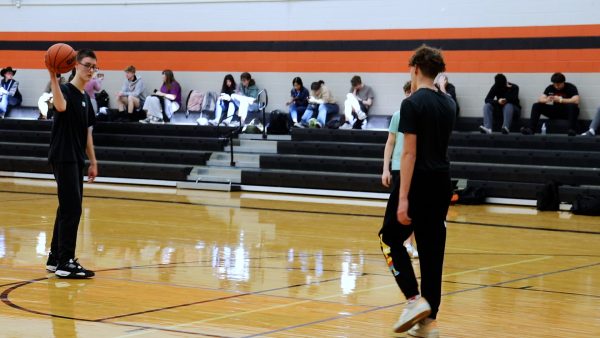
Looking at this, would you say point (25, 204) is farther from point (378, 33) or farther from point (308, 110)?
point (378, 33)

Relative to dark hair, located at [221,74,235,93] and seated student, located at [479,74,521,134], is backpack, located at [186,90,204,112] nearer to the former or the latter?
dark hair, located at [221,74,235,93]

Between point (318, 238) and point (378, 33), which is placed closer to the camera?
point (318, 238)

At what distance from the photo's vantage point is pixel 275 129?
62.3 feet

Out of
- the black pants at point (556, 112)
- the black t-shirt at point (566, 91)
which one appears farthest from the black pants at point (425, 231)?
the black t-shirt at point (566, 91)

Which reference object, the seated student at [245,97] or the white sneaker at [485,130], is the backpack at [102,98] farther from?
the white sneaker at [485,130]

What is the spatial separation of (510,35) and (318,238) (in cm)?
911

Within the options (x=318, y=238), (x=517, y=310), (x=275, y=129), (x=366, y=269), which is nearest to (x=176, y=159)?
(x=275, y=129)

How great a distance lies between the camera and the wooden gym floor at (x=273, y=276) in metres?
5.39

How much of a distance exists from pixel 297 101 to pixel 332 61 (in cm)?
121

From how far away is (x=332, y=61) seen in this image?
19.4m

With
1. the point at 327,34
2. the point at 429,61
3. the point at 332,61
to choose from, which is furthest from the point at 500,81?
the point at 429,61

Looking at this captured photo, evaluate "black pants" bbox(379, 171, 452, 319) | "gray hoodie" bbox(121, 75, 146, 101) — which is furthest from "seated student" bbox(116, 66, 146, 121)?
"black pants" bbox(379, 171, 452, 319)

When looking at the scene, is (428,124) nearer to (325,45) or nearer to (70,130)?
(70,130)

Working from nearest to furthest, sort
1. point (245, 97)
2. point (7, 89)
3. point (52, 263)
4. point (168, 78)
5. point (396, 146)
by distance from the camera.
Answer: point (52, 263), point (396, 146), point (245, 97), point (168, 78), point (7, 89)
